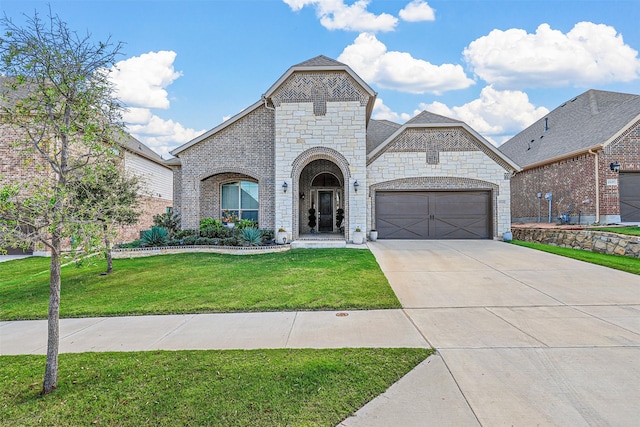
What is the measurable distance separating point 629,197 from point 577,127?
16.7 ft

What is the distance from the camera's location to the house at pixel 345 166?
13672 millimetres

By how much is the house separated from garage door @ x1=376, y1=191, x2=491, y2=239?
47 millimetres

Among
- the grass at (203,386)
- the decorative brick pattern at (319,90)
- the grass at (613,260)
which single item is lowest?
the grass at (203,386)

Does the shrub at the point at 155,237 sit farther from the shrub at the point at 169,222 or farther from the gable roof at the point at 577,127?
the gable roof at the point at 577,127

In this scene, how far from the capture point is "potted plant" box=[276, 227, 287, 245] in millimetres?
13492

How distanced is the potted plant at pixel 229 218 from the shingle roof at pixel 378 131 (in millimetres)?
7426

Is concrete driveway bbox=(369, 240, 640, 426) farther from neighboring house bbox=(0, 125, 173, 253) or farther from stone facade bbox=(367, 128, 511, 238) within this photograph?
neighboring house bbox=(0, 125, 173, 253)

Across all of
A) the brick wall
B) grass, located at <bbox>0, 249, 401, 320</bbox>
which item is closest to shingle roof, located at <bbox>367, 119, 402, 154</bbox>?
the brick wall

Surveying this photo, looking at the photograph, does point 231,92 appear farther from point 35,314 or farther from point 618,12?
point 618,12

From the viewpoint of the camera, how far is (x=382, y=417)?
2.84 meters

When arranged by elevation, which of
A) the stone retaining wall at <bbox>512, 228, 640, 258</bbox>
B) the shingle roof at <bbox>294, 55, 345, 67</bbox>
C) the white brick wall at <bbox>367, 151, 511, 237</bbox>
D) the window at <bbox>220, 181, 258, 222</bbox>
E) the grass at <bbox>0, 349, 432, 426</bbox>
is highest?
the shingle roof at <bbox>294, 55, 345, 67</bbox>

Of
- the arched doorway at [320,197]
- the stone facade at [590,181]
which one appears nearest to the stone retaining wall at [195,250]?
the arched doorway at [320,197]

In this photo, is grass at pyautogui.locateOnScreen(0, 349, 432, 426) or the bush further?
the bush

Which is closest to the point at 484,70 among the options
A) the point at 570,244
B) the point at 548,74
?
the point at 548,74
